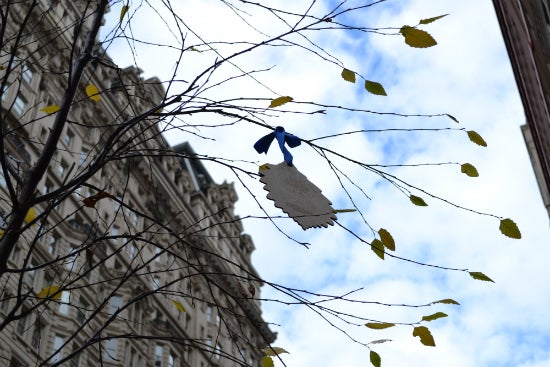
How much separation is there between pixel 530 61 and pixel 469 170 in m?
17.6

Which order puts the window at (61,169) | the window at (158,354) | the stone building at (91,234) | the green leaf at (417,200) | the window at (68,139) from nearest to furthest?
the green leaf at (417,200) → the stone building at (91,234) → the window at (61,169) → the window at (68,139) → the window at (158,354)

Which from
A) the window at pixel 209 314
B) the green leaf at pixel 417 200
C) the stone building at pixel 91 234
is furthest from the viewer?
the window at pixel 209 314

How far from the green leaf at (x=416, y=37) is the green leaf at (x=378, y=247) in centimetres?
139

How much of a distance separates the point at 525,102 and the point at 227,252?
87.4 ft

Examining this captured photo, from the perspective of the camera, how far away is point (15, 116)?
3259cm

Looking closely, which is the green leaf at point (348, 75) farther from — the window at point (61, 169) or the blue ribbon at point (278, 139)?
the window at point (61, 169)

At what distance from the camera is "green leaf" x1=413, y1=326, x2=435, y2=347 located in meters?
6.44

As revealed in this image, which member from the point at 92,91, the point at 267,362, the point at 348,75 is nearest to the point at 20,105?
the point at 92,91

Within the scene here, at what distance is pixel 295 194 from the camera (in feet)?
20.9

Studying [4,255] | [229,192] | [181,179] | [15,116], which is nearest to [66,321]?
[15,116]

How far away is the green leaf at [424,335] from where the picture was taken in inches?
253

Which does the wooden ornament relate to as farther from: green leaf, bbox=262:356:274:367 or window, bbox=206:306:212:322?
window, bbox=206:306:212:322

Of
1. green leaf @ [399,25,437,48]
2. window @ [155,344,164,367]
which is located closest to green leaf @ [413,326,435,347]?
green leaf @ [399,25,437,48]

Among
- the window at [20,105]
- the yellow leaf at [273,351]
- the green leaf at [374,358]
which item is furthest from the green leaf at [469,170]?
the window at [20,105]
